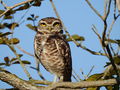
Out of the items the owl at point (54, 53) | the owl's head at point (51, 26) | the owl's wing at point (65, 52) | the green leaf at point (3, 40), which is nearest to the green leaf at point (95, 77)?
the green leaf at point (3, 40)

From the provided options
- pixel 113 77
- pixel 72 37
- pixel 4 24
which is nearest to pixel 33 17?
pixel 4 24

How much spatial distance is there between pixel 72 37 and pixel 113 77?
694mm

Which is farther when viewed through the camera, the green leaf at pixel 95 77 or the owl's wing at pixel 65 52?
the owl's wing at pixel 65 52

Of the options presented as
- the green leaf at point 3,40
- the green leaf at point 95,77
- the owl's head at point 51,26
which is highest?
the owl's head at point 51,26

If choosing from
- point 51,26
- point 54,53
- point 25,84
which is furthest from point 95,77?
point 51,26

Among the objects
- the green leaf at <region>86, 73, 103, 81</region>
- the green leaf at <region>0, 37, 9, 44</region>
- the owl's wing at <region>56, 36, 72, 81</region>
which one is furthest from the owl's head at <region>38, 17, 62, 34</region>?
the green leaf at <region>86, 73, 103, 81</region>

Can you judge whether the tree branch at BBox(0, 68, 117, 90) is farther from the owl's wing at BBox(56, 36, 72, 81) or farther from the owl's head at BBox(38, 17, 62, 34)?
the owl's head at BBox(38, 17, 62, 34)

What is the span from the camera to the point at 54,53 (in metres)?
5.64

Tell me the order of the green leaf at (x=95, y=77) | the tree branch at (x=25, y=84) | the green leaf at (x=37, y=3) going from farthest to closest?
the green leaf at (x=37, y=3) → the tree branch at (x=25, y=84) → the green leaf at (x=95, y=77)

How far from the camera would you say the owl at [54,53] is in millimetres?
5637

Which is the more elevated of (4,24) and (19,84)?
(4,24)

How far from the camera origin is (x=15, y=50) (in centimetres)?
374

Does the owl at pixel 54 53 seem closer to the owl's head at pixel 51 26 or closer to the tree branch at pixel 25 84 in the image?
the owl's head at pixel 51 26

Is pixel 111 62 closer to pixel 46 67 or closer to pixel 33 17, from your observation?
pixel 33 17
